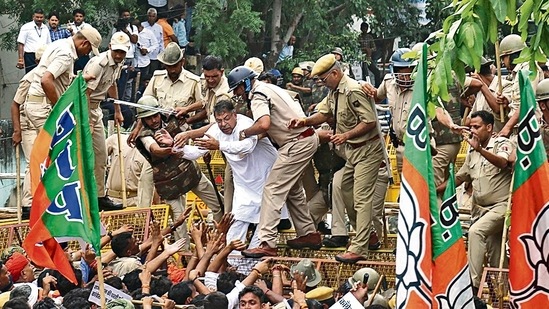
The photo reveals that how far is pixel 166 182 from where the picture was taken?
573 inches

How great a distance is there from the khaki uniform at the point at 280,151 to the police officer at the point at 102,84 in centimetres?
173

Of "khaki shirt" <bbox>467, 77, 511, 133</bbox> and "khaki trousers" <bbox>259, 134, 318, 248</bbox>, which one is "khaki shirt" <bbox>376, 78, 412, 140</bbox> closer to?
"khaki shirt" <bbox>467, 77, 511, 133</bbox>

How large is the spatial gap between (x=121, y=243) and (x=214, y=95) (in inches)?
88.9

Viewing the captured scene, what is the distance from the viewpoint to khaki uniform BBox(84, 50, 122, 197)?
48.5ft

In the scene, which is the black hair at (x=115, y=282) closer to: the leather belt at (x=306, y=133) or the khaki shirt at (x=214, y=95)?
the leather belt at (x=306, y=133)

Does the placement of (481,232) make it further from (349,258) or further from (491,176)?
(349,258)

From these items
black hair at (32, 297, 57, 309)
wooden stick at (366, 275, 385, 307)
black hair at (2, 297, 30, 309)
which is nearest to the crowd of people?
A: wooden stick at (366, 275, 385, 307)

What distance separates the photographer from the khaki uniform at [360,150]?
13.4 m

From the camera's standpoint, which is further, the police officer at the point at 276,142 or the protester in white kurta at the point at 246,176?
the protester in white kurta at the point at 246,176

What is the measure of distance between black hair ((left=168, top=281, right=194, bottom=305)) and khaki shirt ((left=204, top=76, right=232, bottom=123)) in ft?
10.0

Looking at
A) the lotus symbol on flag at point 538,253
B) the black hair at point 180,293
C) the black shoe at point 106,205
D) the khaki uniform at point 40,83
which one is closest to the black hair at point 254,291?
the black hair at point 180,293

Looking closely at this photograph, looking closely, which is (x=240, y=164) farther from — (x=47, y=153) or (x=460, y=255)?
(x=460, y=255)

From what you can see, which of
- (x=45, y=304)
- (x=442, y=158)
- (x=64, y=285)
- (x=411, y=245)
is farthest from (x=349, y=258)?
(x=411, y=245)

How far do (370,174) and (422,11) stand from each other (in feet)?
40.5
